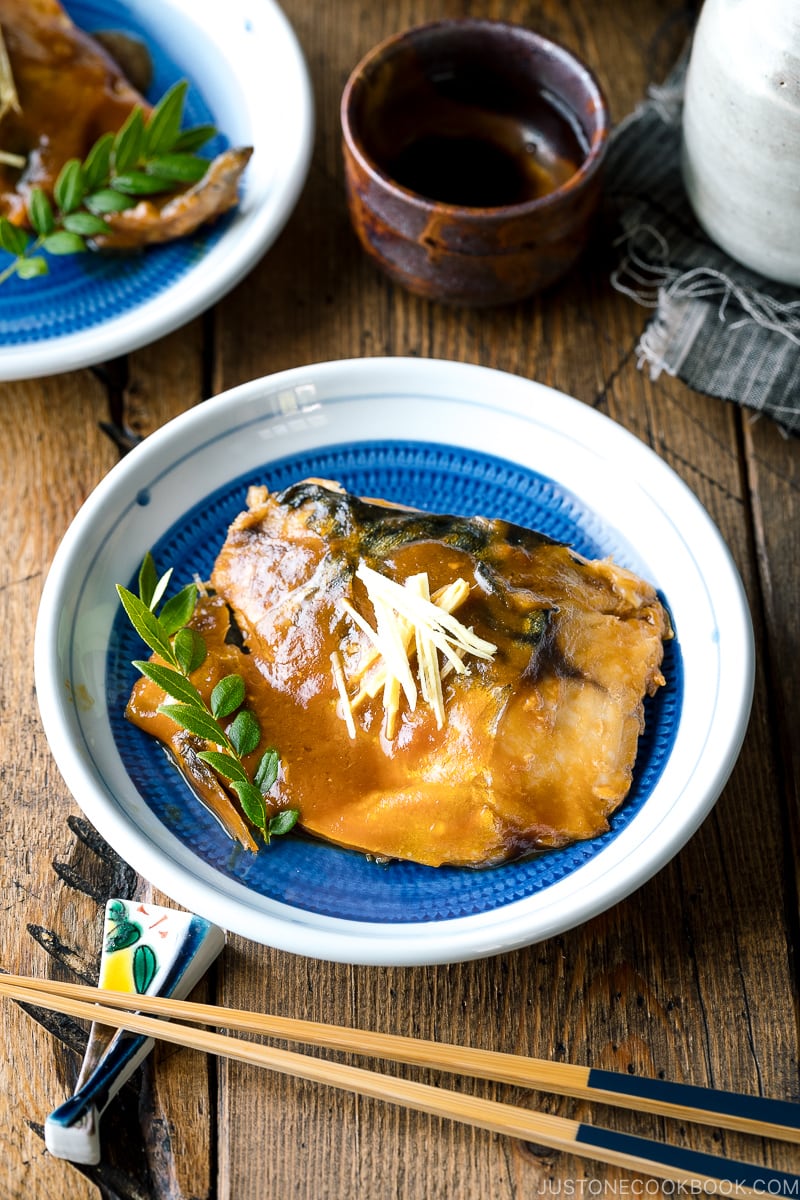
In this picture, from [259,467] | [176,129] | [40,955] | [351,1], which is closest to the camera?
[40,955]

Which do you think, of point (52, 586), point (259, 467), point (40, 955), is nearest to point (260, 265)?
point (259, 467)

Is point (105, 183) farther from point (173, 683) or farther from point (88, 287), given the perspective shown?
point (173, 683)

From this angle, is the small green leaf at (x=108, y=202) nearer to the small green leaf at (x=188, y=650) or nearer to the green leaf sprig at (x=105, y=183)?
the green leaf sprig at (x=105, y=183)

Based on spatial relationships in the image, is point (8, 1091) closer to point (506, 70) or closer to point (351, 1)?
point (506, 70)

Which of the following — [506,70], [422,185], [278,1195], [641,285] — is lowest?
[278,1195]

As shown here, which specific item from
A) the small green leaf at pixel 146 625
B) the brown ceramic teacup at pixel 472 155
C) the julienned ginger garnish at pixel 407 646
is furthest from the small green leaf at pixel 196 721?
the brown ceramic teacup at pixel 472 155

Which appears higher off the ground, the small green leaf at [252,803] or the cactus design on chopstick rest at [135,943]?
the small green leaf at [252,803]

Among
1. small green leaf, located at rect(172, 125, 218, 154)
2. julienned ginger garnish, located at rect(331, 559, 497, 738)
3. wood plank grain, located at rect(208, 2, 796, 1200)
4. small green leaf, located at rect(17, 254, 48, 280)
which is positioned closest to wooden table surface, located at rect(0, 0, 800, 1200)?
wood plank grain, located at rect(208, 2, 796, 1200)

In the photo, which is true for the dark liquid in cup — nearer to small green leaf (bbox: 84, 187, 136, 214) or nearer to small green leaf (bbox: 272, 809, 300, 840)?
small green leaf (bbox: 84, 187, 136, 214)
